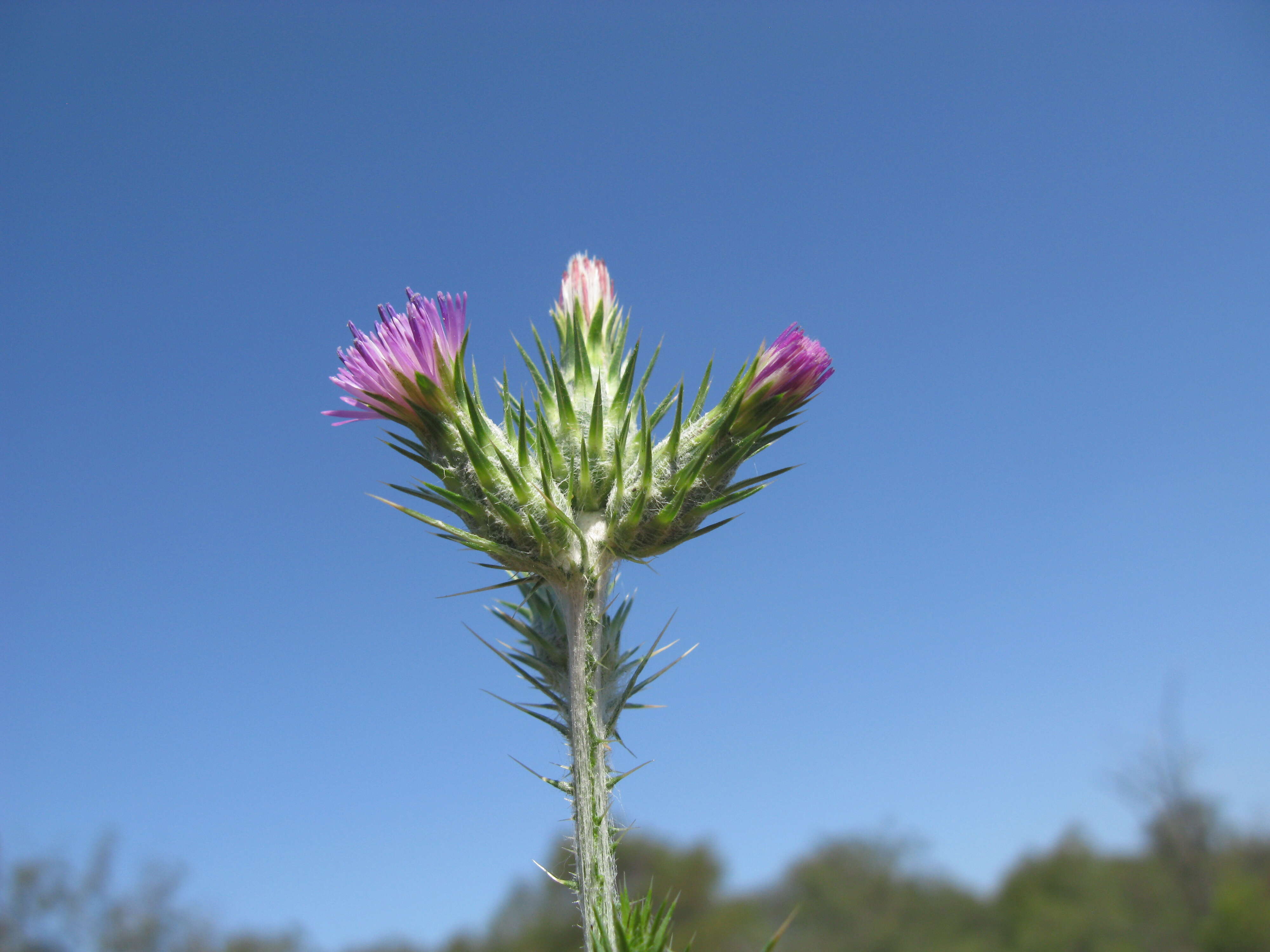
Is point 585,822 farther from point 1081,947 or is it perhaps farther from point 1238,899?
point 1081,947

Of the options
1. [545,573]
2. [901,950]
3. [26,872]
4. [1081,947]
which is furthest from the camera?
[901,950]

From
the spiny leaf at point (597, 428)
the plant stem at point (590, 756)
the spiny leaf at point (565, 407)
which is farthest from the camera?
the spiny leaf at point (565, 407)

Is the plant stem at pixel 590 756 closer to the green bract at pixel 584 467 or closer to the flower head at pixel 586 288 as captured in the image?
the green bract at pixel 584 467

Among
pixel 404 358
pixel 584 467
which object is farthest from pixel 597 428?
pixel 404 358

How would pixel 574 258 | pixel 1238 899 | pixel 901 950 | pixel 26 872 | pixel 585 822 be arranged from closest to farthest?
pixel 585 822 → pixel 574 258 → pixel 1238 899 → pixel 26 872 → pixel 901 950

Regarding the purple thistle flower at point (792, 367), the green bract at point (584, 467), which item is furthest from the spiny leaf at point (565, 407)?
the purple thistle flower at point (792, 367)

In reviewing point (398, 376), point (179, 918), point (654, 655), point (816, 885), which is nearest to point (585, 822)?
point (654, 655)
